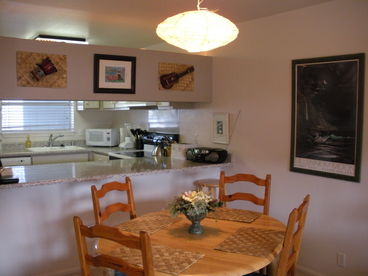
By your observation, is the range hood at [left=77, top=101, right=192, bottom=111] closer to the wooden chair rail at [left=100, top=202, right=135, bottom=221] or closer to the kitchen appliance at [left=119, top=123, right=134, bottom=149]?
the kitchen appliance at [left=119, top=123, right=134, bottom=149]

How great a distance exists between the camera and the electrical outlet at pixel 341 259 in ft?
9.59

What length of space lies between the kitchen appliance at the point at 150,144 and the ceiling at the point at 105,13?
130 centimetres

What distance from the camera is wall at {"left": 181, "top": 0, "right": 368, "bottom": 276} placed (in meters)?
2.83

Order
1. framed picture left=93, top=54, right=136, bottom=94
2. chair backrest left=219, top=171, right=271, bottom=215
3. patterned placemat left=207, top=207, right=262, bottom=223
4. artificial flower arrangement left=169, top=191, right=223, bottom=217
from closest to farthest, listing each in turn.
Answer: artificial flower arrangement left=169, top=191, right=223, bottom=217
patterned placemat left=207, top=207, right=262, bottom=223
chair backrest left=219, top=171, right=271, bottom=215
framed picture left=93, top=54, right=136, bottom=94

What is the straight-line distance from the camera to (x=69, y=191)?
3160 mm

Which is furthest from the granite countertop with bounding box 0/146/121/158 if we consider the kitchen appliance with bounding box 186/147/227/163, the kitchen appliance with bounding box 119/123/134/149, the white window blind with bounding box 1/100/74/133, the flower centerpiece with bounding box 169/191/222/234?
the flower centerpiece with bounding box 169/191/222/234

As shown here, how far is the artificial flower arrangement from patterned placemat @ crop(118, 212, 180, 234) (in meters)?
0.25

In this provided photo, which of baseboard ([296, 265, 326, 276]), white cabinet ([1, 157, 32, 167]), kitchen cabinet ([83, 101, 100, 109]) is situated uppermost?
kitchen cabinet ([83, 101, 100, 109])

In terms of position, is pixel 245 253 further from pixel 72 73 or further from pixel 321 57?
pixel 72 73

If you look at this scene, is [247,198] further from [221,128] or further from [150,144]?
[150,144]

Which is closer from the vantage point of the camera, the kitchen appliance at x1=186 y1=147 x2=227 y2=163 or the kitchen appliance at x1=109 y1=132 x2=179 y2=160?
the kitchen appliance at x1=186 y1=147 x2=227 y2=163

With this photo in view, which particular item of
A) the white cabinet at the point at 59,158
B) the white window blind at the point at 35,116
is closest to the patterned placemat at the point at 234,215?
the white cabinet at the point at 59,158

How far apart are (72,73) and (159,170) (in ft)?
3.92

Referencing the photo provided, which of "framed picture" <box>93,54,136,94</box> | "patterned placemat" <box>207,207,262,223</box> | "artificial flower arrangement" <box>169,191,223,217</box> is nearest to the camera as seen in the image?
"artificial flower arrangement" <box>169,191,223,217</box>
